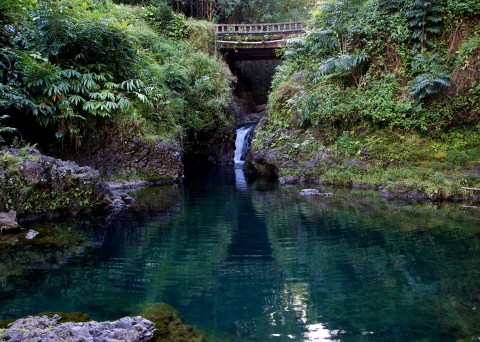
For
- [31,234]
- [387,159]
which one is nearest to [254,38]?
[387,159]

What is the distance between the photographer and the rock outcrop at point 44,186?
8469 mm

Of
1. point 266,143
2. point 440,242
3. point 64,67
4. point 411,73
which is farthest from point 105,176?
point 411,73

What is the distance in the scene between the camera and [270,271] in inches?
228

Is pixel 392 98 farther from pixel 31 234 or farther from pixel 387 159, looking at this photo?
pixel 31 234

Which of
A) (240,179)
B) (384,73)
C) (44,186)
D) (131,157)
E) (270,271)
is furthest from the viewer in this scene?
(240,179)

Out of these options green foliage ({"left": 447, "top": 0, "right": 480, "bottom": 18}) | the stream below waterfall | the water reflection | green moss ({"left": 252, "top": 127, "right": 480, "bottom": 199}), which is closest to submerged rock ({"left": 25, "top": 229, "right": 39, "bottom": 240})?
the stream below waterfall

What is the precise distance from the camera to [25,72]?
11.6 meters

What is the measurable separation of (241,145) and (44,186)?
1667cm

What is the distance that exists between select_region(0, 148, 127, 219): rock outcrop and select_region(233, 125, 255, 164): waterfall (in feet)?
48.5

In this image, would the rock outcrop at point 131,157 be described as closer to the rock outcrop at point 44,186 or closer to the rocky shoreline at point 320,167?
the rocky shoreline at point 320,167

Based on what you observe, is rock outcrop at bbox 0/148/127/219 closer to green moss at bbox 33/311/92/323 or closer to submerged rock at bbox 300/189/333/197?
green moss at bbox 33/311/92/323

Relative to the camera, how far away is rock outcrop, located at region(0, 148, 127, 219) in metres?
8.47

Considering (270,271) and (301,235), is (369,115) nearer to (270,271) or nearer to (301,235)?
(301,235)

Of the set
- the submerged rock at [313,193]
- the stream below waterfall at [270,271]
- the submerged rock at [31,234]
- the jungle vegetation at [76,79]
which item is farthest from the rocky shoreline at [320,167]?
the submerged rock at [31,234]
